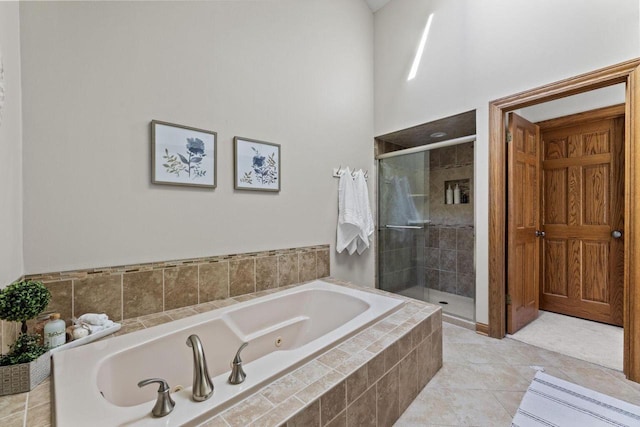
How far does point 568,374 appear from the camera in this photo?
5.73ft

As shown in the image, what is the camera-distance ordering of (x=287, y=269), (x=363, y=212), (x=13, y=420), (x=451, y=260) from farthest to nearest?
(x=451, y=260)
(x=363, y=212)
(x=287, y=269)
(x=13, y=420)

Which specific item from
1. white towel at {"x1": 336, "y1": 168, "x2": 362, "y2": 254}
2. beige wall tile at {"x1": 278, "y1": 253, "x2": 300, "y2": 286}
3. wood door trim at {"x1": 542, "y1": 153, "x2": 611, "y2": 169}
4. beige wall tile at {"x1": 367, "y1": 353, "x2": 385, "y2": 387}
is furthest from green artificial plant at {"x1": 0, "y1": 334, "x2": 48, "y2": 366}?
wood door trim at {"x1": 542, "y1": 153, "x2": 611, "y2": 169}

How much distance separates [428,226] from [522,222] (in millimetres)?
1018

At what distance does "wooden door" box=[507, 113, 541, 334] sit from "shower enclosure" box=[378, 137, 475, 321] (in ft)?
1.26

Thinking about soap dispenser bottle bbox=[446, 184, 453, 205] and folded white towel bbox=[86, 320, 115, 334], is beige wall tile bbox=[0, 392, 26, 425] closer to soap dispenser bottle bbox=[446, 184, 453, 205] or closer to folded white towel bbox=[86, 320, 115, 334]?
folded white towel bbox=[86, 320, 115, 334]

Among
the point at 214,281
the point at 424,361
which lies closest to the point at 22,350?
the point at 214,281

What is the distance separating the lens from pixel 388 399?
1.27m

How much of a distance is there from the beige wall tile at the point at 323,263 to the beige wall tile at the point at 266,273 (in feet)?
1.56

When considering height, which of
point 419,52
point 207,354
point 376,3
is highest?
point 376,3

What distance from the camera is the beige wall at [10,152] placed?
105 centimetres

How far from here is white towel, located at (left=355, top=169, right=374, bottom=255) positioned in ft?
9.09

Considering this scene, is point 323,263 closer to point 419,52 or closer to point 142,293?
point 142,293

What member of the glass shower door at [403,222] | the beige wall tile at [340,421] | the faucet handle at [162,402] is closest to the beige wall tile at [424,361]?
the beige wall tile at [340,421]

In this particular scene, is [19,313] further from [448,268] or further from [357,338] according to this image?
[448,268]
